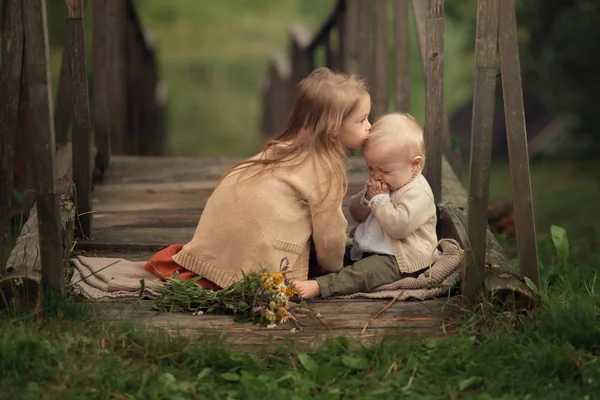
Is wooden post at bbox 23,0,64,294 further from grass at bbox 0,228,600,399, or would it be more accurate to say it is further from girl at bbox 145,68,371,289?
girl at bbox 145,68,371,289

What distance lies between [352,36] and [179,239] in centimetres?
292

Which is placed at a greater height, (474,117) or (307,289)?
(474,117)

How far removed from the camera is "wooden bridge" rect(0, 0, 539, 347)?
3355 mm

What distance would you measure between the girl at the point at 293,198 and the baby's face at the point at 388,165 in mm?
85

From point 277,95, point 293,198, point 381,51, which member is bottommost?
point 277,95

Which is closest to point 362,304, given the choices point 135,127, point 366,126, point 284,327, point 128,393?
point 284,327

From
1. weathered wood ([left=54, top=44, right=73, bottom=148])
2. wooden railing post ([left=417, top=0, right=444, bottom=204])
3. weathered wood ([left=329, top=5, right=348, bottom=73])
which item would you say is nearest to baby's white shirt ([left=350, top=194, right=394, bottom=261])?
wooden railing post ([left=417, top=0, right=444, bottom=204])

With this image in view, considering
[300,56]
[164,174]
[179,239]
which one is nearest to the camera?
[179,239]

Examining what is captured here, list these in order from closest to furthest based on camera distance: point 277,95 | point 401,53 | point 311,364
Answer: point 311,364 < point 401,53 < point 277,95

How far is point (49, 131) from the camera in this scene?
3.32m

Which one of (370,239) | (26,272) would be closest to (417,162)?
(370,239)

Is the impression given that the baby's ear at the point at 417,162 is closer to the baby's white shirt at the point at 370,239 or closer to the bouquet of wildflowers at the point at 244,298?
the baby's white shirt at the point at 370,239

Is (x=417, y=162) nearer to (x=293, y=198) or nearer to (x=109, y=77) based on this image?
(x=293, y=198)

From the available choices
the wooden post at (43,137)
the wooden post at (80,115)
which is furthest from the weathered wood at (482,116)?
the wooden post at (80,115)
